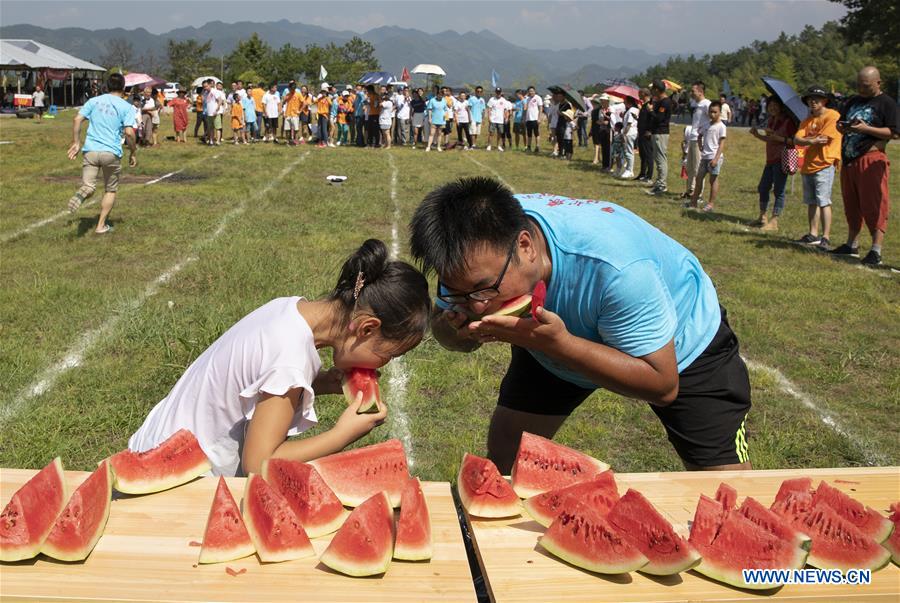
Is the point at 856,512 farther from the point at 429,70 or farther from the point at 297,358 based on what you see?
the point at 429,70

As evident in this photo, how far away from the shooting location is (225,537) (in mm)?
2057

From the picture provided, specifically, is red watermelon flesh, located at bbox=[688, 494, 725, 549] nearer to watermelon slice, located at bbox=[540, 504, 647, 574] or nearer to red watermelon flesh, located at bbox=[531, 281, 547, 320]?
Result: watermelon slice, located at bbox=[540, 504, 647, 574]

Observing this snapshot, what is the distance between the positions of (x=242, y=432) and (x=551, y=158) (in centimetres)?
2141

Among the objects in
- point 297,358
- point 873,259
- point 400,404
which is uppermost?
point 297,358

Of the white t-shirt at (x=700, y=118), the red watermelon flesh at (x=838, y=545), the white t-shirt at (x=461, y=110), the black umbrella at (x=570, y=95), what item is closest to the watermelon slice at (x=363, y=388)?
the red watermelon flesh at (x=838, y=545)

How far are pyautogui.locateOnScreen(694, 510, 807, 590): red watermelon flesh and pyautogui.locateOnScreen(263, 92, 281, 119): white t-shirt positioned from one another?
84.1 ft

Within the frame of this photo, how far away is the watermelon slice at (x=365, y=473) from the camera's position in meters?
2.46

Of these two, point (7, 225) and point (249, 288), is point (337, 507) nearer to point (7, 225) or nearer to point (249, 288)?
point (249, 288)

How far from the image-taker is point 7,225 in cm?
1084

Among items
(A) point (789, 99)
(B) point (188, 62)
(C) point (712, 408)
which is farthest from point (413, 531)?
(B) point (188, 62)

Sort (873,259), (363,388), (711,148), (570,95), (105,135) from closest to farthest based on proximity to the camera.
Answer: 1. (363,388)
2. (873,259)
3. (105,135)
4. (711,148)
5. (570,95)

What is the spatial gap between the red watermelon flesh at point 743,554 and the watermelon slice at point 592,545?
21 cm

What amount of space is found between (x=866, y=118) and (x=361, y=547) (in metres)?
9.53

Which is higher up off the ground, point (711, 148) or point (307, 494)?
point (711, 148)
